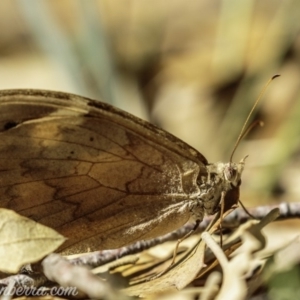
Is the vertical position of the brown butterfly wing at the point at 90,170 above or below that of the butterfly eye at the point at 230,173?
above

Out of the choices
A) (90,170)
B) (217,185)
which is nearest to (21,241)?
(90,170)

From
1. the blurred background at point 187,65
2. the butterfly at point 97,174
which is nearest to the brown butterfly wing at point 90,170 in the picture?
the butterfly at point 97,174

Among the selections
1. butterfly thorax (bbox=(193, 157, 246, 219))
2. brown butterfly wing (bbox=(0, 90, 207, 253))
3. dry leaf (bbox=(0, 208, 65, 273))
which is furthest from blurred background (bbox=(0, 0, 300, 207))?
dry leaf (bbox=(0, 208, 65, 273))

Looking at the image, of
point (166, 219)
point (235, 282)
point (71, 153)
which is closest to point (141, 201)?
point (166, 219)

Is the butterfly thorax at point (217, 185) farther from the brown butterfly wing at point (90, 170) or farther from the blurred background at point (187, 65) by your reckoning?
the blurred background at point (187, 65)

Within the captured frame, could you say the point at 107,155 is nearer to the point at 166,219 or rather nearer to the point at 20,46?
the point at 166,219

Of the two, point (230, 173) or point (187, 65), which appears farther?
point (187, 65)

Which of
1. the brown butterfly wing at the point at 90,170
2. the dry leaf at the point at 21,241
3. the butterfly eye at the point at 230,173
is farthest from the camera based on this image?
the butterfly eye at the point at 230,173

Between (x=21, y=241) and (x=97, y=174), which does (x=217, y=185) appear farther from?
(x=21, y=241)

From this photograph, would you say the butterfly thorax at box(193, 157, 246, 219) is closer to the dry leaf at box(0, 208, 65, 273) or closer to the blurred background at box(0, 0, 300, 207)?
the dry leaf at box(0, 208, 65, 273)
